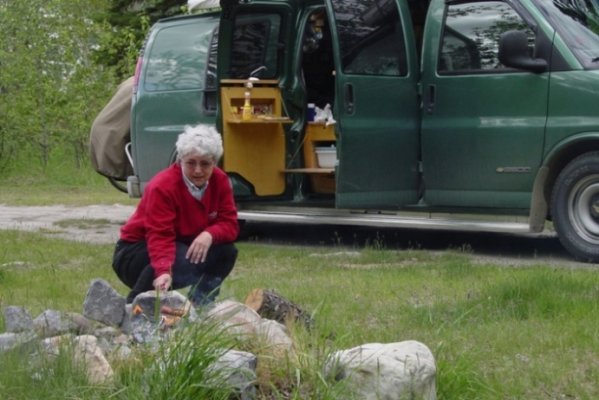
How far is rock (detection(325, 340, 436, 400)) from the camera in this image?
4.31 m

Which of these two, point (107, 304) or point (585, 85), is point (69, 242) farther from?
point (107, 304)

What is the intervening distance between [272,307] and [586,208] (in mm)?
4173

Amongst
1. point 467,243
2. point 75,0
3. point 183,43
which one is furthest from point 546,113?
point 75,0

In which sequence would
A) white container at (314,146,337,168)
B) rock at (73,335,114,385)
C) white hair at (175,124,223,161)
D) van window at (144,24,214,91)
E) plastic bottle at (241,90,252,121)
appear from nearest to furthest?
rock at (73,335,114,385), white hair at (175,124,223,161), plastic bottle at (241,90,252,121), white container at (314,146,337,168), van window at (144,24,214,91)

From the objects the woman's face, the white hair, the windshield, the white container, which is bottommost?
the white container

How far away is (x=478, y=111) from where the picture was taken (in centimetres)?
924

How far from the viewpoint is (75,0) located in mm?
24484

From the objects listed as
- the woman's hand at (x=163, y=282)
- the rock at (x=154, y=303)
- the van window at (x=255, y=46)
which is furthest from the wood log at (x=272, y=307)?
the van window at (x=255, y=46)

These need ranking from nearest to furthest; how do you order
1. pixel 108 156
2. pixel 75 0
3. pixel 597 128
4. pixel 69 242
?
pixel 597 128, pixel 69 242, pixel 108 156, pixel 75 0

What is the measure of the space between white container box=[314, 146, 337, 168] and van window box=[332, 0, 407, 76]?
121cm

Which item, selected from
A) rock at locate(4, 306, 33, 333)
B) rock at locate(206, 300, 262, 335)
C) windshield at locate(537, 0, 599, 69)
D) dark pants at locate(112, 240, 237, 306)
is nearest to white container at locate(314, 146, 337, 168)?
windshield at locate(537, 0, 599, 69)

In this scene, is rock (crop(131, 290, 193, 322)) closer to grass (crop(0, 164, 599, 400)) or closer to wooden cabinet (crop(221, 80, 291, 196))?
grass (crop(0, 164, 599, 400))

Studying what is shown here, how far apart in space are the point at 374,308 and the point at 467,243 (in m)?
4.00

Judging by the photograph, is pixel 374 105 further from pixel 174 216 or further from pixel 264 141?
pixel 174 216
